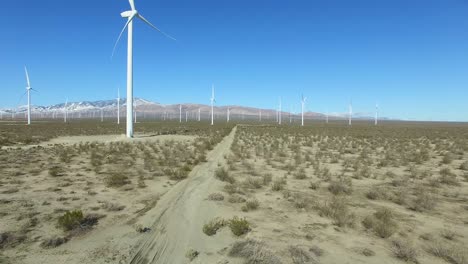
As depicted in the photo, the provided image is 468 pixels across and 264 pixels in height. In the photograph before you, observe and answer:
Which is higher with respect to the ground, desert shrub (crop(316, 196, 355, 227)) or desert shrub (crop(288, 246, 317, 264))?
desert shrub (crop(316, 196, 355, 227))

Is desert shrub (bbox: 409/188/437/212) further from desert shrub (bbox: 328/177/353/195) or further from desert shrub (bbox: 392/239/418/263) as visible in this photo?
desert shrub (bbox: 392/239/418/263)

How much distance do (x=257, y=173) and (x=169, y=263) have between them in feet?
34.8

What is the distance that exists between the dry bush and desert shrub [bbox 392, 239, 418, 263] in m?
2.45

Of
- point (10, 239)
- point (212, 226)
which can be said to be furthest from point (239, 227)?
point (10, 239)

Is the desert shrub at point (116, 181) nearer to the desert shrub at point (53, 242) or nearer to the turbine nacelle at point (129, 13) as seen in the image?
the desert shrub at point (53, 242)

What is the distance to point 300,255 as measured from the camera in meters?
6.67

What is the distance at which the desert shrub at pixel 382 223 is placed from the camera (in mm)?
7918

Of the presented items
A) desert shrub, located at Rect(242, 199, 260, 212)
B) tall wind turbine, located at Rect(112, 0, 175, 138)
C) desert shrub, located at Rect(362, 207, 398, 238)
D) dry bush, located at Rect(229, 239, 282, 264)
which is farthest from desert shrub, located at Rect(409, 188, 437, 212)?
tall wind turbine, located at Rect(112, 0, 175, 138)

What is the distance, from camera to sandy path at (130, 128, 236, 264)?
6.66m

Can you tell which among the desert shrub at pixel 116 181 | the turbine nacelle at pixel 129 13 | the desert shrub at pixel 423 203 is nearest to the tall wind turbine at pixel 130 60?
the turbine nacelle at pixel 129 13

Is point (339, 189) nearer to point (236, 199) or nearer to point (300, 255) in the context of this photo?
point (236, 199)

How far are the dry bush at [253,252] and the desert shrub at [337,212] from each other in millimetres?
2589

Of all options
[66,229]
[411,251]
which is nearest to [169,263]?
[66,229]

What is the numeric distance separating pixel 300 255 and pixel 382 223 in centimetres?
293
